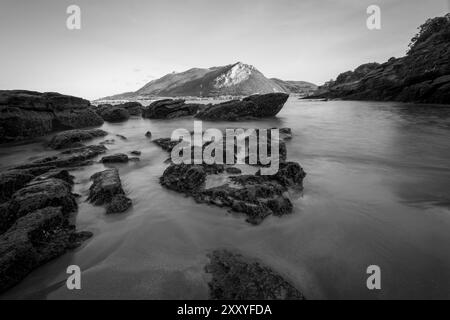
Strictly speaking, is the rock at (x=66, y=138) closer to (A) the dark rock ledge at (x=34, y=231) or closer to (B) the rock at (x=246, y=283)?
(A) the dark rock ledge at (x=34, y=231)

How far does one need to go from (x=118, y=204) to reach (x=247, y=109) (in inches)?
870

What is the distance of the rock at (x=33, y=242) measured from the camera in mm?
3375

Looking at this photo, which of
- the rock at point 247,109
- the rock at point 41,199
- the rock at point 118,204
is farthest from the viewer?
the rock at point 247,109

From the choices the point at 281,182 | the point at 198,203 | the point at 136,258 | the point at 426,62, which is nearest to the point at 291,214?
the point at 281,182

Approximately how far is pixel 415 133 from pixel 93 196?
61.3 ft

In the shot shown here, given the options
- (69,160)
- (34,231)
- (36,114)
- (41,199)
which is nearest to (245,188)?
(34,231)

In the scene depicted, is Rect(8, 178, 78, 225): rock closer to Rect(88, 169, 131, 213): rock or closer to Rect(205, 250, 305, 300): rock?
Rect(88, 169, 131, 213): rock

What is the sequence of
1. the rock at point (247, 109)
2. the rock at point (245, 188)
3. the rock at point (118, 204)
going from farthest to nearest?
the rock at point (247, 109)
the rock at point (118, 204)
the rock at point (245, 188)

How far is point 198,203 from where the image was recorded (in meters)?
5.72

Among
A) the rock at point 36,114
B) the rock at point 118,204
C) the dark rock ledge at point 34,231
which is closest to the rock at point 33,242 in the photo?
the dark rock ledge at point 34,231

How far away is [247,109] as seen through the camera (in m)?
26.0

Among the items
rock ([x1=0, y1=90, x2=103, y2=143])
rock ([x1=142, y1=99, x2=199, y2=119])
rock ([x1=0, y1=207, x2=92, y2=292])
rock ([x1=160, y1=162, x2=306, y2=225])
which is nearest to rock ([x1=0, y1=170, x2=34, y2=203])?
rock ([x1=0, y1=207, x2=92, y2=292])

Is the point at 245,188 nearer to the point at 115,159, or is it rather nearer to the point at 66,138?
the point at 115,159

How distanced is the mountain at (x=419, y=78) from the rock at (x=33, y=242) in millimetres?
42688
